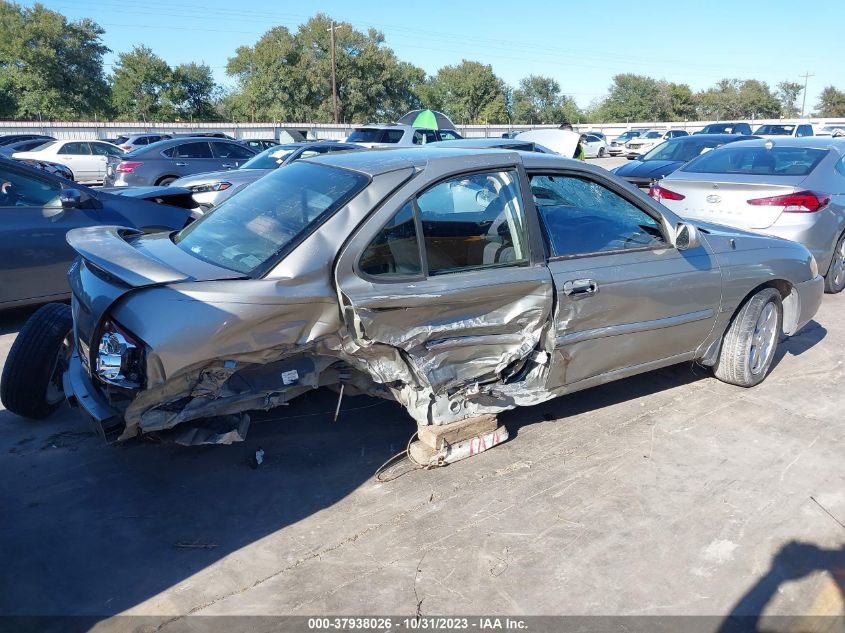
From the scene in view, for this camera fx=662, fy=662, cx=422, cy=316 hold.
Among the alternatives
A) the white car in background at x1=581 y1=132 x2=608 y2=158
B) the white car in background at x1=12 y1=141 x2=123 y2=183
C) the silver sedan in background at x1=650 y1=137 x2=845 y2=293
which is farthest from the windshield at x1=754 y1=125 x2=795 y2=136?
the white car in background at x1=12 y1=141 x2=123 y2=183

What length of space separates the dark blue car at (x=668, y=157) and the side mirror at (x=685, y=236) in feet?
23.3

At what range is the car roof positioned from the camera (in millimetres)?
3527

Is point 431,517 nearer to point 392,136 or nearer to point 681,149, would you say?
point 681,149

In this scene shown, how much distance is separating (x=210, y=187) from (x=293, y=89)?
4923 cm

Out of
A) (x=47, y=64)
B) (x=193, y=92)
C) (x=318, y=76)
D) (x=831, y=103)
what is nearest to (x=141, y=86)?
(x=193, y=92)

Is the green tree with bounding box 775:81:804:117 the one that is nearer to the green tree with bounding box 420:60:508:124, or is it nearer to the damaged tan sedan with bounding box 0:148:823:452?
the green tree with bounding box 420:60:508:124

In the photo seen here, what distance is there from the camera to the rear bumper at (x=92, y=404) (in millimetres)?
3025

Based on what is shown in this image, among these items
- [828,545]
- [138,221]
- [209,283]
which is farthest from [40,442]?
[828,545]

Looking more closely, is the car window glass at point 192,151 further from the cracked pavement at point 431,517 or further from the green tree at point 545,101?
the green tree at point 545,101

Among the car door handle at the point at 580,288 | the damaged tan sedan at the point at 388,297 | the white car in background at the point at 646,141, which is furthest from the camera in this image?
the white car in background at the point at 646,141

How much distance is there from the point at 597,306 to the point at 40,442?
11.0ft

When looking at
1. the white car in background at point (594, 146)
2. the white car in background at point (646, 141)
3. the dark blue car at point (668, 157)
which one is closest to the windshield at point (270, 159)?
the dark blue car at point (668, 157)

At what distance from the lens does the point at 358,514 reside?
3.29 metres

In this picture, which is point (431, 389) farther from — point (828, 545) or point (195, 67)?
point (195, 67)
